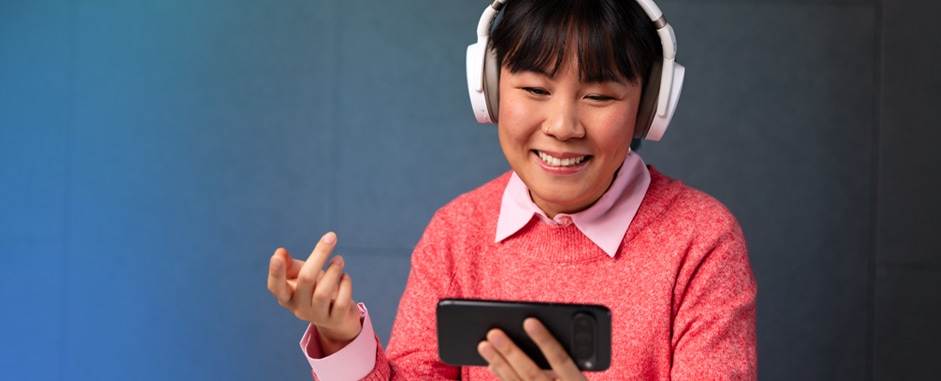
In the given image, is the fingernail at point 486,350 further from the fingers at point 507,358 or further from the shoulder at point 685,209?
the shoulder at point 685,209

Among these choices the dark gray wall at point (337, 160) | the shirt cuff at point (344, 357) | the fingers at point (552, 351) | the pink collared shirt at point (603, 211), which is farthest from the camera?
the dark gray wall at point (337, 160)

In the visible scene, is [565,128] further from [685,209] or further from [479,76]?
[685,209]

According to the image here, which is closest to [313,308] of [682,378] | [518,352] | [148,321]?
[518,352]

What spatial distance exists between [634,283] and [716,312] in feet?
0.45

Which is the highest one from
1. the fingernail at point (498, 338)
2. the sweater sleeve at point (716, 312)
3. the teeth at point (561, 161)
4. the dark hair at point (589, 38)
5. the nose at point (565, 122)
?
the dark hair at point (589, 38)

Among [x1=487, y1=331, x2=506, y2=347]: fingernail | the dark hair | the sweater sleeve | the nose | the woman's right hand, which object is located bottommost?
the sweater sleeve

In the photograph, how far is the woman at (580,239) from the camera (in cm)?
133

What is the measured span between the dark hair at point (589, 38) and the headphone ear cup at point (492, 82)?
0.23 ft

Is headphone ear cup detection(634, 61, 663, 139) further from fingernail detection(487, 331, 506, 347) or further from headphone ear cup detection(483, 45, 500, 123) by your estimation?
fingernail detection(487, 331, 506, 347)

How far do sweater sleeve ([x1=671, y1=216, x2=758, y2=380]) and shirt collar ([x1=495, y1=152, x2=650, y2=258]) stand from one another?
0.42 feet

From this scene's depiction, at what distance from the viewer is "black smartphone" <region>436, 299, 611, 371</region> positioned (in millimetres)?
1108

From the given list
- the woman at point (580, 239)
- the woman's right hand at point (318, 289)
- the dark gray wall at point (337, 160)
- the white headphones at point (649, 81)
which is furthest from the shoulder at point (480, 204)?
the dark gray wall at point (337, 160)

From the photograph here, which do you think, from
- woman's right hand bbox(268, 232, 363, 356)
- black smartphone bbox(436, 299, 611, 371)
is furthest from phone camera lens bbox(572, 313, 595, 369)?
woman's right hand bbox(268, 232, 363, 356)

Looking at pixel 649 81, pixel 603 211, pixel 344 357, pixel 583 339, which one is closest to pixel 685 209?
pixel 603 211
